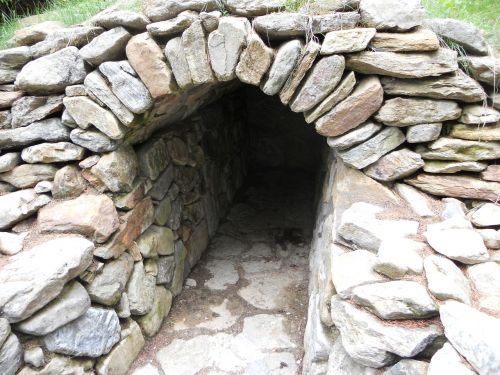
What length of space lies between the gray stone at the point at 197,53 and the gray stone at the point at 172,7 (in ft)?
0.39

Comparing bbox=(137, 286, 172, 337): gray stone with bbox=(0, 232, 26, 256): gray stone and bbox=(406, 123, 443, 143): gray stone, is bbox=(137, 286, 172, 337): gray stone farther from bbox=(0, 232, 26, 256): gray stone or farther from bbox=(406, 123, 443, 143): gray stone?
bbox=(406, 123, 443, 143): gray stone

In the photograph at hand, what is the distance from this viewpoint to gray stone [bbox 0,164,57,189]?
2.42 meters

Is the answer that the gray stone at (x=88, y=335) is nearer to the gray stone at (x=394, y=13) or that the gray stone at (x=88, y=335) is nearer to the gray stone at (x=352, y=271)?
the gray stone at (x=352, y=271)

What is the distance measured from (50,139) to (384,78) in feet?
6.52

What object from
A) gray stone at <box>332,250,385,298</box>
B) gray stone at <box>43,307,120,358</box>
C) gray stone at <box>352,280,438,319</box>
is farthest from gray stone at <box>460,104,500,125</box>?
gray stone at <box>43,307,120,358</box>

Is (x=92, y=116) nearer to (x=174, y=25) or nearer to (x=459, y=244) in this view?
(x=174, y=25)

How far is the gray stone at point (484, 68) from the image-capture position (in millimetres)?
2020

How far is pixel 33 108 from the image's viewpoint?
7.89 ft

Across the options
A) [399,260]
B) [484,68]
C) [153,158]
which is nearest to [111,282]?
[153,158]

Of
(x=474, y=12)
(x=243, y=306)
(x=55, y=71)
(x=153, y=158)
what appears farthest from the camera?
(x=243, y=306)

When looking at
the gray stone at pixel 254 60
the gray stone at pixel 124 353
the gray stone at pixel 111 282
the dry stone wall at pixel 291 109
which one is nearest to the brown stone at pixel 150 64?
the dry stone wall at pixel 291 109

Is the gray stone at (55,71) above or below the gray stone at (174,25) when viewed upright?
below

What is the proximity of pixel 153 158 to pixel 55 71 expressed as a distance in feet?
2.83

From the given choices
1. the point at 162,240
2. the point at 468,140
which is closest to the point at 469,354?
the point at 468,140
